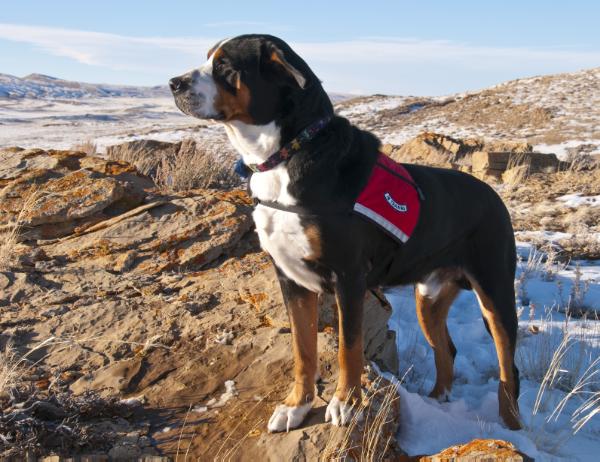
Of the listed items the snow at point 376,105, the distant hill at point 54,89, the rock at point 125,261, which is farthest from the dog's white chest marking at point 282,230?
the distant hill at point 54,89

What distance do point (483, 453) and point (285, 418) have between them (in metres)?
0.97

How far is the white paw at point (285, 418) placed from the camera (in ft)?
10.0

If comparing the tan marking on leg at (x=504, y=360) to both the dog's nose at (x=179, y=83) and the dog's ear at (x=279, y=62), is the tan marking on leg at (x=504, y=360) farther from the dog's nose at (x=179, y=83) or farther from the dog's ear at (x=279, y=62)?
the dog's nose at (x=179, y=83)

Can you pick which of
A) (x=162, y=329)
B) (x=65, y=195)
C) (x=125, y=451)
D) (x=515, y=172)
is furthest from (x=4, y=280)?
(x=515, y=172)

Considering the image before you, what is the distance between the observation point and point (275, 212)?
118 inches

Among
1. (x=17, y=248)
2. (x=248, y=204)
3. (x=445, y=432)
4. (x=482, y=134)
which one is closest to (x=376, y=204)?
(x=445, y=432)

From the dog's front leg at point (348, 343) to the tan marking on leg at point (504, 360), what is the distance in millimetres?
966

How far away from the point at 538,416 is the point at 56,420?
2893mm

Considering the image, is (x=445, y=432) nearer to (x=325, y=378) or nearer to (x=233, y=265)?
(x=325, y=378)

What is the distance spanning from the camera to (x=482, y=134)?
24.0 m

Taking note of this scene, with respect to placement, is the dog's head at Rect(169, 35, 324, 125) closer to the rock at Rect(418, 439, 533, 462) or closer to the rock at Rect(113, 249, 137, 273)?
the rock at Rect(418, 439, 533, 462)

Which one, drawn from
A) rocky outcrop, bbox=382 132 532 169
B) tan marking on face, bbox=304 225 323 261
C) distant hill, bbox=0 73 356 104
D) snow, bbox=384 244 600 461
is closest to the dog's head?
tan marking on face, bbox=304 225 323 261

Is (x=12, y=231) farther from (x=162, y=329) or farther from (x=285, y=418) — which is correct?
(x=285, y=418)

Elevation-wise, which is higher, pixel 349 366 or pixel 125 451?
pixel 349 366
